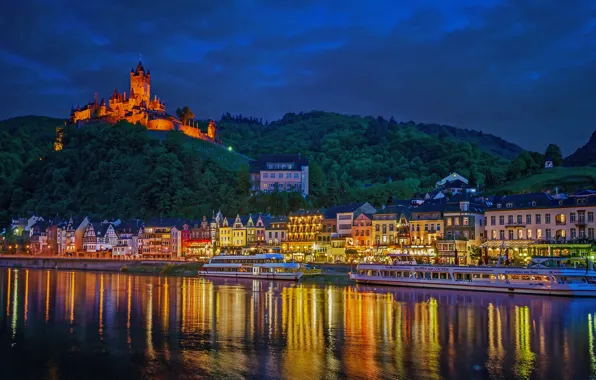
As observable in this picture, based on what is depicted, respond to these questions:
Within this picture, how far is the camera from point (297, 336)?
29.3 metres

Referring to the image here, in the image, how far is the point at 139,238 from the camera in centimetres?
9606

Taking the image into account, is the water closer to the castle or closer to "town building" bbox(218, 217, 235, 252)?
"town building" bbox(218, 217, 235, 252)

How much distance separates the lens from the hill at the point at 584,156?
337 feet

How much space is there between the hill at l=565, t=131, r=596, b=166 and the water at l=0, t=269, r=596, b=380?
66.4 metres

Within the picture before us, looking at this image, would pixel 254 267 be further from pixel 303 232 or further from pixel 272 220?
pixel 272 220

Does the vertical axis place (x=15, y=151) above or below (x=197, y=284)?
above

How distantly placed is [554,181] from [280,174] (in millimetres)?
42698

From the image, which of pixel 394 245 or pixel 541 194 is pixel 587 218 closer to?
pixel 541 194

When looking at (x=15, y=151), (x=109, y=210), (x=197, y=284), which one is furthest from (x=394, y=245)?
(x=15, y=151)

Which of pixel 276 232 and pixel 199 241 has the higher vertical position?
pixel 276 232

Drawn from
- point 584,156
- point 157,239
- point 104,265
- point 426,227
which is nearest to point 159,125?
point 157,239

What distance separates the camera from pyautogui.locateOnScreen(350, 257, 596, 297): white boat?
4531 centimetres

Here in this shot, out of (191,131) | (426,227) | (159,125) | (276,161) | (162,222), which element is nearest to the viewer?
(426,227)

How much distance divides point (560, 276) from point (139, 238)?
66.5 metres
